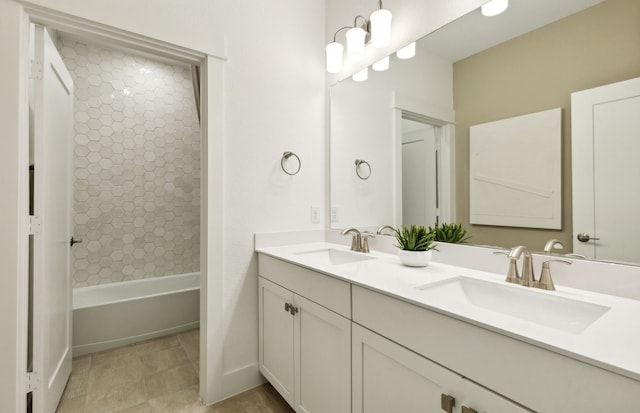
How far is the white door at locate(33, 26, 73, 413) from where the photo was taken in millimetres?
1340

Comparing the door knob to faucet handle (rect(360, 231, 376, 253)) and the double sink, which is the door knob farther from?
faucet handle (rect(360, 231, 376, 253))

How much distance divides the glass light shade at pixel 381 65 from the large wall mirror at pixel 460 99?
0.03 metres

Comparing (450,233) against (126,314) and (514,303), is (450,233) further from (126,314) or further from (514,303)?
(126,314)

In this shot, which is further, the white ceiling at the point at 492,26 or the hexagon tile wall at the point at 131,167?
the hexagon tile wall at the point at 131,167

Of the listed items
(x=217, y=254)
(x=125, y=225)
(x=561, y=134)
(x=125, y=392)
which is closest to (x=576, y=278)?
(x=561, y=134)

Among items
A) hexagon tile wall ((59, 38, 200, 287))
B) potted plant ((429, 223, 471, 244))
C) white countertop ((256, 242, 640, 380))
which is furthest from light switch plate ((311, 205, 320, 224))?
hexagon tile wall ((59, 38, 200, 287))

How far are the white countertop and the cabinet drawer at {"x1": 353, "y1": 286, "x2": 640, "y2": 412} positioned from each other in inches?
0.9

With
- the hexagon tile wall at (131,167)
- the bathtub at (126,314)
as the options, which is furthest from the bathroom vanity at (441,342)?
the hexagon tile wall at (131,167)

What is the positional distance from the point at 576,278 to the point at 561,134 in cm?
51

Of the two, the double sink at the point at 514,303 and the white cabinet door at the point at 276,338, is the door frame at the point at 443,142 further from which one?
the white cabinet door at the point at 276,338

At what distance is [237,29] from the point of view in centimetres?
172

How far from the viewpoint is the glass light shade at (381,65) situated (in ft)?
5.61

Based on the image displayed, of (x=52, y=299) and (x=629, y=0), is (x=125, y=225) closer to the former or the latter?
(x=52, y=299)

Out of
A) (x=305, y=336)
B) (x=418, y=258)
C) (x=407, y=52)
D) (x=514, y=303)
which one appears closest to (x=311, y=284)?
(x=305, y=336)
